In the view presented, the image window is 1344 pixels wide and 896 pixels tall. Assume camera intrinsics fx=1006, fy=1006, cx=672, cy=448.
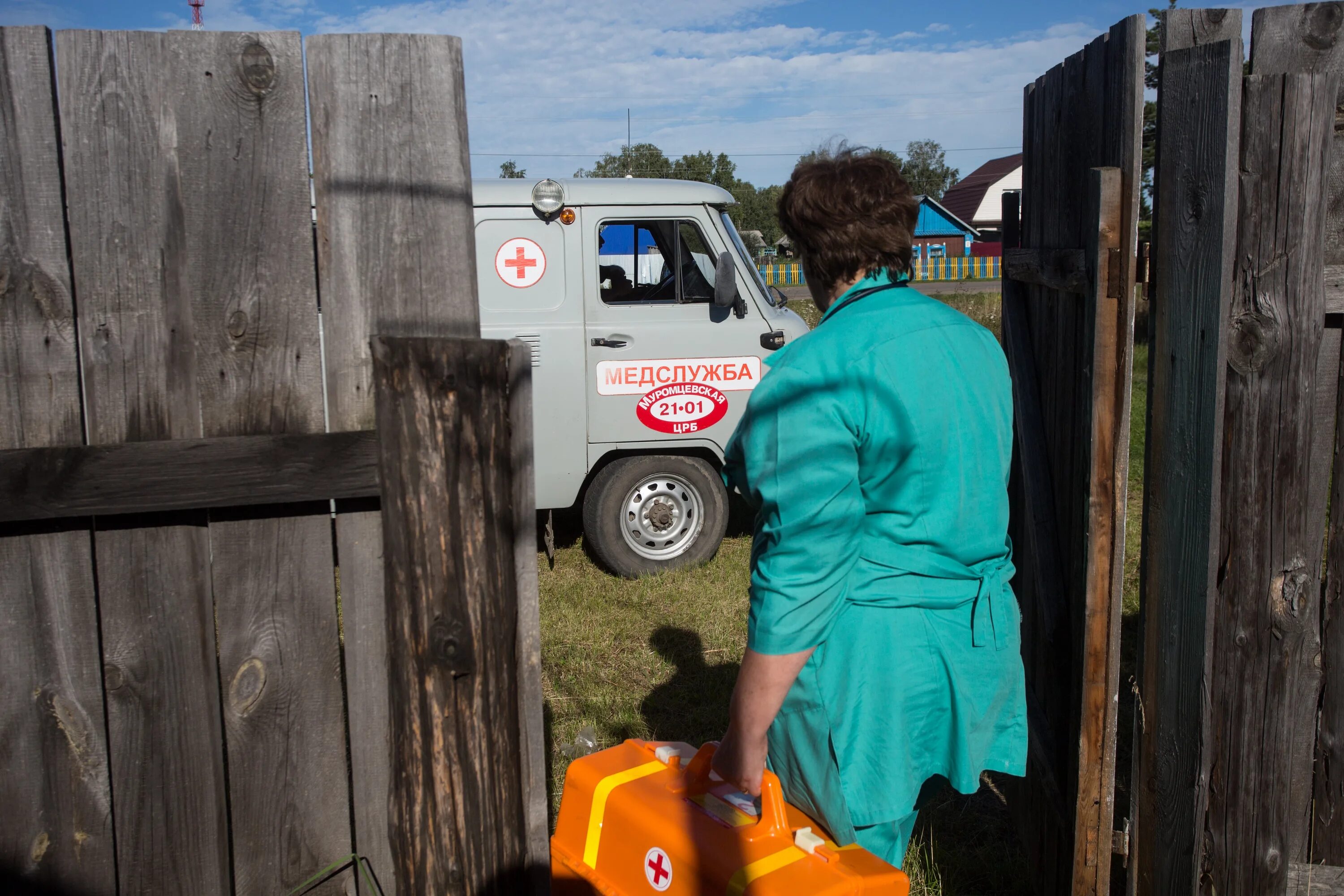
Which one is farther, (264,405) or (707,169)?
(707,169)

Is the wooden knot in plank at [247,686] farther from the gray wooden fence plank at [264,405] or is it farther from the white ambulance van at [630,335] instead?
the white ambulance van at [630,335]

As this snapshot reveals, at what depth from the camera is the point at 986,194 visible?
216 feet

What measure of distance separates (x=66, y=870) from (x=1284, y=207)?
2.65 meters

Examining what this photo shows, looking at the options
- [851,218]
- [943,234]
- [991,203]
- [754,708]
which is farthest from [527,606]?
[991,203]

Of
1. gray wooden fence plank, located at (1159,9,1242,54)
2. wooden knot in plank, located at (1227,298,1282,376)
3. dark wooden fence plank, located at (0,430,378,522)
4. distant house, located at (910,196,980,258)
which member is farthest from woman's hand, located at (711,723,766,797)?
distant house, located at (910,196,980,258)

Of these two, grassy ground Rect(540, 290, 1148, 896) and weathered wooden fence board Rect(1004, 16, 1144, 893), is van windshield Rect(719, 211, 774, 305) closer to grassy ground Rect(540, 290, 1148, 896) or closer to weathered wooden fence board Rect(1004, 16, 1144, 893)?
Answer: grassy ground Rect(540, 290, 1148, 896)

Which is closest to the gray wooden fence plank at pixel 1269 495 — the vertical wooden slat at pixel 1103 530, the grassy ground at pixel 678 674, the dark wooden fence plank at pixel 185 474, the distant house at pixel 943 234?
the vertical wooden slat at pixel 1103 530

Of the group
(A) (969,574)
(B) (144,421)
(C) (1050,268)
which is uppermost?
(C) (1050,268)

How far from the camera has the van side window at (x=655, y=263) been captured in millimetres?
6211

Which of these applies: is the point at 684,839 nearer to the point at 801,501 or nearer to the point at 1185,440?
the point at 801,501

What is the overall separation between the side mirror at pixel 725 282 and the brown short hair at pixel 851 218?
389 cm

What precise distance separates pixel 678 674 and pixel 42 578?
3617 millimetres

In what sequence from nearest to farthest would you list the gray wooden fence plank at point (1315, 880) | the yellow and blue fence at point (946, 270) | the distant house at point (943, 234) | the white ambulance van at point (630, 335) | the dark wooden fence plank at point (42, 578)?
the dark wooden fence plank at point (42, 578) → the gray wooden fence plank at point (1315, 880) → the white ambulance van at point (630, 335) → the yellow and blue fence at point (946, 270) → the distant house at point (943, 234)

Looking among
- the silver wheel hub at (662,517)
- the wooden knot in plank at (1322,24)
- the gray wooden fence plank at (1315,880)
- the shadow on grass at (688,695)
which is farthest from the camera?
the silver wheel hub at (662,517)
